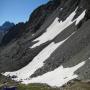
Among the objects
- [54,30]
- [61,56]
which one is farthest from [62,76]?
[54,30]

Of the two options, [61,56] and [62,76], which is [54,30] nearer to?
[61,56]

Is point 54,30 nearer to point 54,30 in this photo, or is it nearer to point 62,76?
point 54,30

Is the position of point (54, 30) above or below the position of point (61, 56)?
above

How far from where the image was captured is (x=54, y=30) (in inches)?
5659

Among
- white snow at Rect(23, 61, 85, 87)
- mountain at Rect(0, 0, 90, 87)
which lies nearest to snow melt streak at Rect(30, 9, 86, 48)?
mountain at Rect(0, 0, 90, 87)

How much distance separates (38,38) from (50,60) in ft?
177

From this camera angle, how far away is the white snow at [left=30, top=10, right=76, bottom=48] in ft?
438

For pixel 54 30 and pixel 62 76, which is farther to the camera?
pixel 54 30

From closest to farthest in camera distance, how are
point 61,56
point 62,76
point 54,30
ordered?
point 62,76
point 61,56
point 54,30

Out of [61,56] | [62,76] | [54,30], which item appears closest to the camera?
[62,76]

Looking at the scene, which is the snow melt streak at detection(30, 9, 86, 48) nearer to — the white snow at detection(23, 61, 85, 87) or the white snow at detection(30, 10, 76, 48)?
the white snow at detection(30, 10, 76, 48)

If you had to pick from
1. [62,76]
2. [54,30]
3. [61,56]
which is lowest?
[62,76]

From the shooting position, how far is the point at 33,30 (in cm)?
19300

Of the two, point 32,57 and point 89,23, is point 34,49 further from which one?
point 89,23
